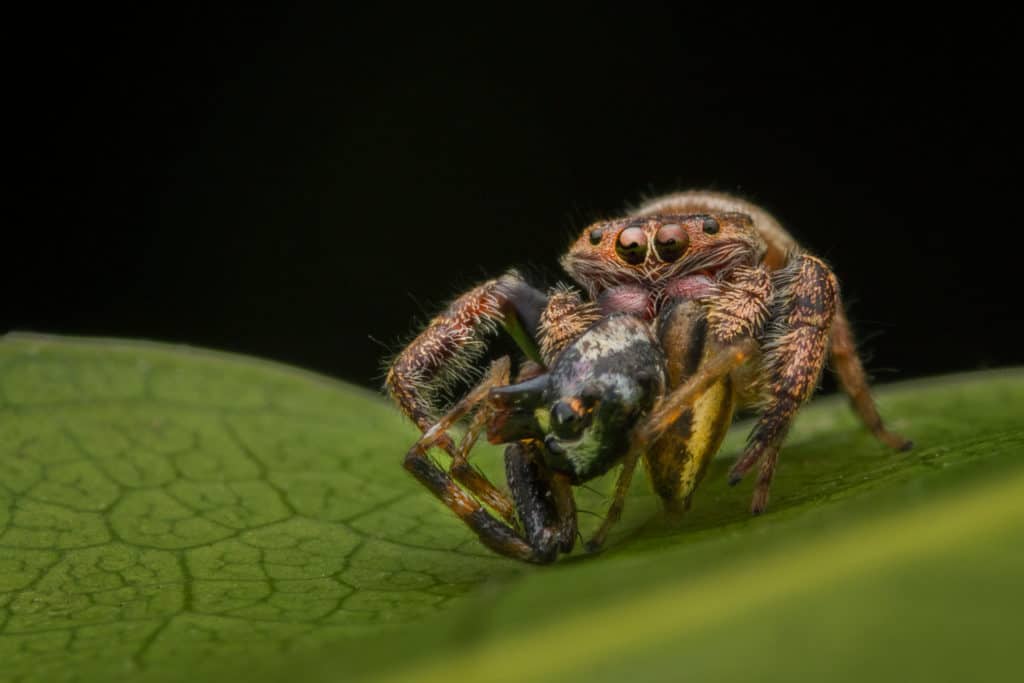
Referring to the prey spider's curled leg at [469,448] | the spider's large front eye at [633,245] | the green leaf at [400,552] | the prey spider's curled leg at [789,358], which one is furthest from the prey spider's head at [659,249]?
the green leaf at [400,552]

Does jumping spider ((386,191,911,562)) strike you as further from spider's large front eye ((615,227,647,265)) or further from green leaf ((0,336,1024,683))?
green leaf ((0,336,1024,683))

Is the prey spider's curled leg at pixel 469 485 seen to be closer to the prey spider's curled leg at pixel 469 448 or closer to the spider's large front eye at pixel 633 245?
the prey spider's curled leg at pixel 469 448

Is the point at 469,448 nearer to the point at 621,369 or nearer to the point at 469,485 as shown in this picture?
the point at 469,485

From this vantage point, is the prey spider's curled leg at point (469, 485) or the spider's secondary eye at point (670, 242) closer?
the prey spider's curled leg at point (469, 485)

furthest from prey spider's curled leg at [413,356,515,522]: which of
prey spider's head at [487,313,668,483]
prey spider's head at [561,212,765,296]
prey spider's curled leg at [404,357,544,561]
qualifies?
prey spider's head at [561,212,765,296]

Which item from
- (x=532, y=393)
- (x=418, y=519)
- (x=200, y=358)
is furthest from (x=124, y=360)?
(x=532, y=393)

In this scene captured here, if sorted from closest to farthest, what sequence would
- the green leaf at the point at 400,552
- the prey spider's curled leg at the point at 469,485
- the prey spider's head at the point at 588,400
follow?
the green leaf at the point at 400,552 → the prey spider's head at the point at 588,400 → the prey spider's curled leg at the point at 469,485

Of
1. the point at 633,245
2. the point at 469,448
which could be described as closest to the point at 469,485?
the point at 469,448
